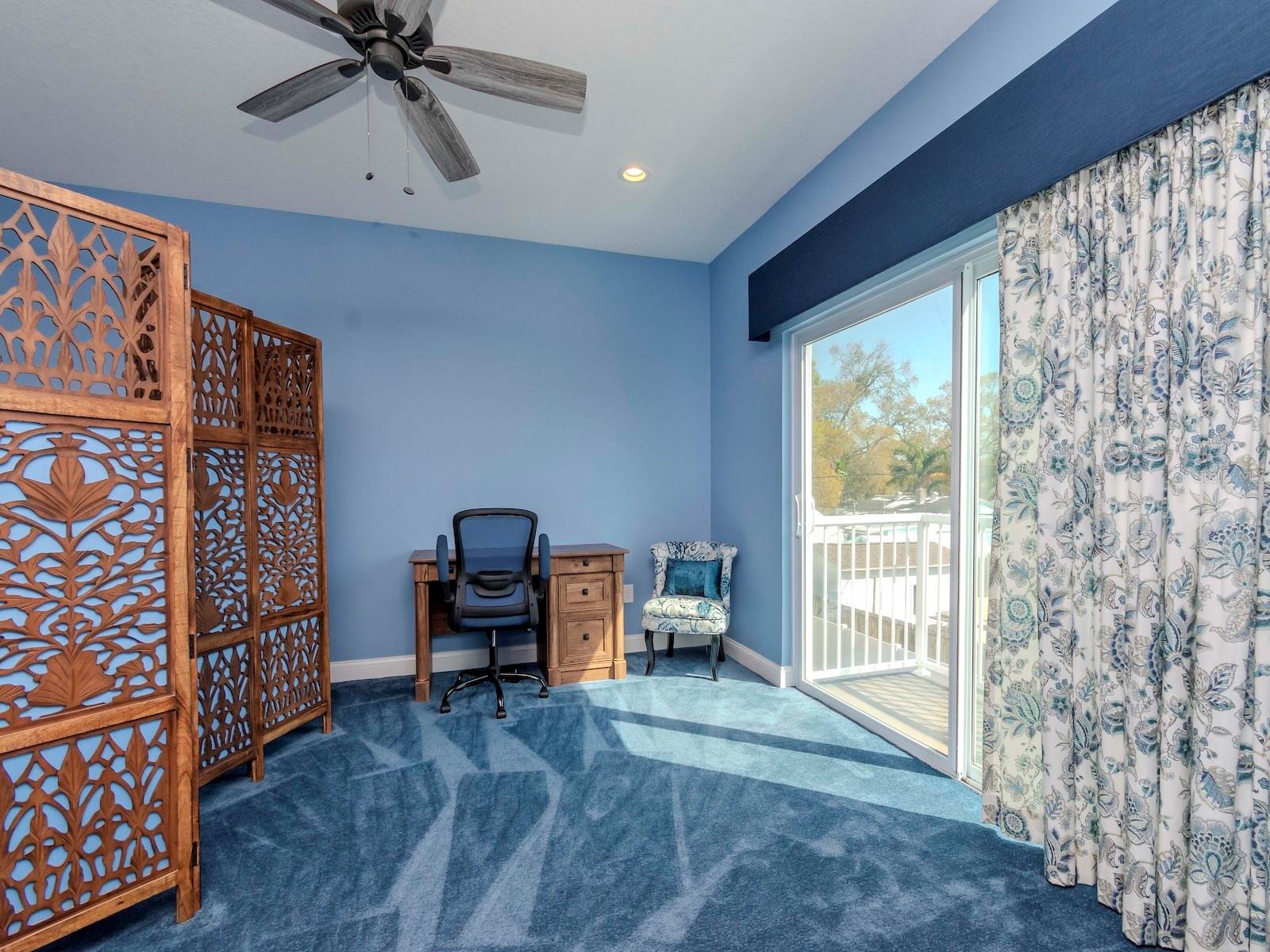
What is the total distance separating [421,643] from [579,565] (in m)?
0.99

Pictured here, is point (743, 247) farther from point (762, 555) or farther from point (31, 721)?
point (31, 721)

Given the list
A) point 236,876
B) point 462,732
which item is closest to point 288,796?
point 236,876

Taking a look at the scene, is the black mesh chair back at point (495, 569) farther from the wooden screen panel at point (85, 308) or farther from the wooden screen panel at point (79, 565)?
the wooden screen panel at point (85, 308)

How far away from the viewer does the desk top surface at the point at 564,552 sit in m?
3.44

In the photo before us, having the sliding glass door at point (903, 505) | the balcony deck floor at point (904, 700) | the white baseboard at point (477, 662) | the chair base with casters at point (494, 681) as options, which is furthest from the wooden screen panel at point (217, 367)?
the balcony deck floor at point (904, 700)

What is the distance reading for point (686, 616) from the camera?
3.59 m

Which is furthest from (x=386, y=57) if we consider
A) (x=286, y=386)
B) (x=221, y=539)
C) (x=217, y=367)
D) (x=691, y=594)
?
(x=691, y=594)

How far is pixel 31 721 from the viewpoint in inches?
59.7

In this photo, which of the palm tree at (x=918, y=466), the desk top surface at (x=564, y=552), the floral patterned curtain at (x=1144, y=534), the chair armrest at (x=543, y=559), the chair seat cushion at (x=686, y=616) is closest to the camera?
the floral patterned curtain at (x=1144, y=534)

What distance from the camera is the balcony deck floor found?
2736mm

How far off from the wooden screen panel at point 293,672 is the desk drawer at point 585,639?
1.29m

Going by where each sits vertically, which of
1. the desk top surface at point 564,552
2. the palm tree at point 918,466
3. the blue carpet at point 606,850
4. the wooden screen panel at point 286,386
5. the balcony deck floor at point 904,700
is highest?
the wooden screen panel at point 286,386

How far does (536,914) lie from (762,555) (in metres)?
2.43

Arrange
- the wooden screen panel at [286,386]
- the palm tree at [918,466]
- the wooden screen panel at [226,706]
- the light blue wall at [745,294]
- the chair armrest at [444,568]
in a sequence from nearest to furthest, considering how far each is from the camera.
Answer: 1. the light blue wall at [745,294]
2. the wooden screen panel at [226,706]
3. the palm tree at [918,466]
4. the wooden screen panel at [286,386]
5. the chair armrest at [444,568]
